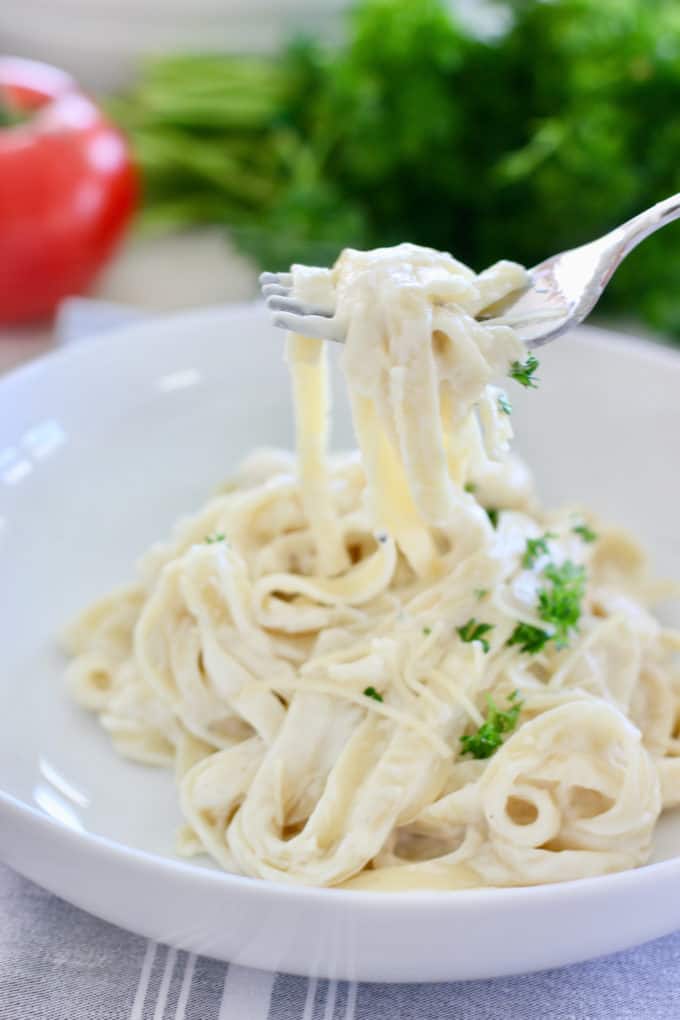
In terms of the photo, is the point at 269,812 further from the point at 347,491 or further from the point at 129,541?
the point at 129,541

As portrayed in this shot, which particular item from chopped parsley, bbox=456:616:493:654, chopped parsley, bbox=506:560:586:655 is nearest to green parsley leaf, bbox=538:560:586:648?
chopped parsley, bbox=506:560:586:655

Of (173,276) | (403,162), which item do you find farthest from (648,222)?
(173,276)

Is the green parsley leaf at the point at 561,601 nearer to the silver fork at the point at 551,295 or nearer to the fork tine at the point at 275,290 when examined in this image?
the silver fork at the point at 551,295

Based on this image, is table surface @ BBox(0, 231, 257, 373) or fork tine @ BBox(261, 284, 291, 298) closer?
fork tine @ BBox(261, 284, 291, 298)

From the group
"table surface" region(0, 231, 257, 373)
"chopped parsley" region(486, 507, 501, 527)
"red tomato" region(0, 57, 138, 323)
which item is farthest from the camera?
"table surface" region(0, 231, 257, 373)

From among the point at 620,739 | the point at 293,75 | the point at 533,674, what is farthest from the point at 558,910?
the point at 293,75

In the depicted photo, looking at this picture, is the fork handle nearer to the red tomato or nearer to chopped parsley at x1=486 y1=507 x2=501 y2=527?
chopped parsley at x1=486 y1=507 x2=501 y2=527

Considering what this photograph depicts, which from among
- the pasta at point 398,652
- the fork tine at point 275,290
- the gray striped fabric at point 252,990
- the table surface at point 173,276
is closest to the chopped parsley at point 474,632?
the pasta at point 398,652

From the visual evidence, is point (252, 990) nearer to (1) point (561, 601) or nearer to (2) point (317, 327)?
(1) point (561, 601)
